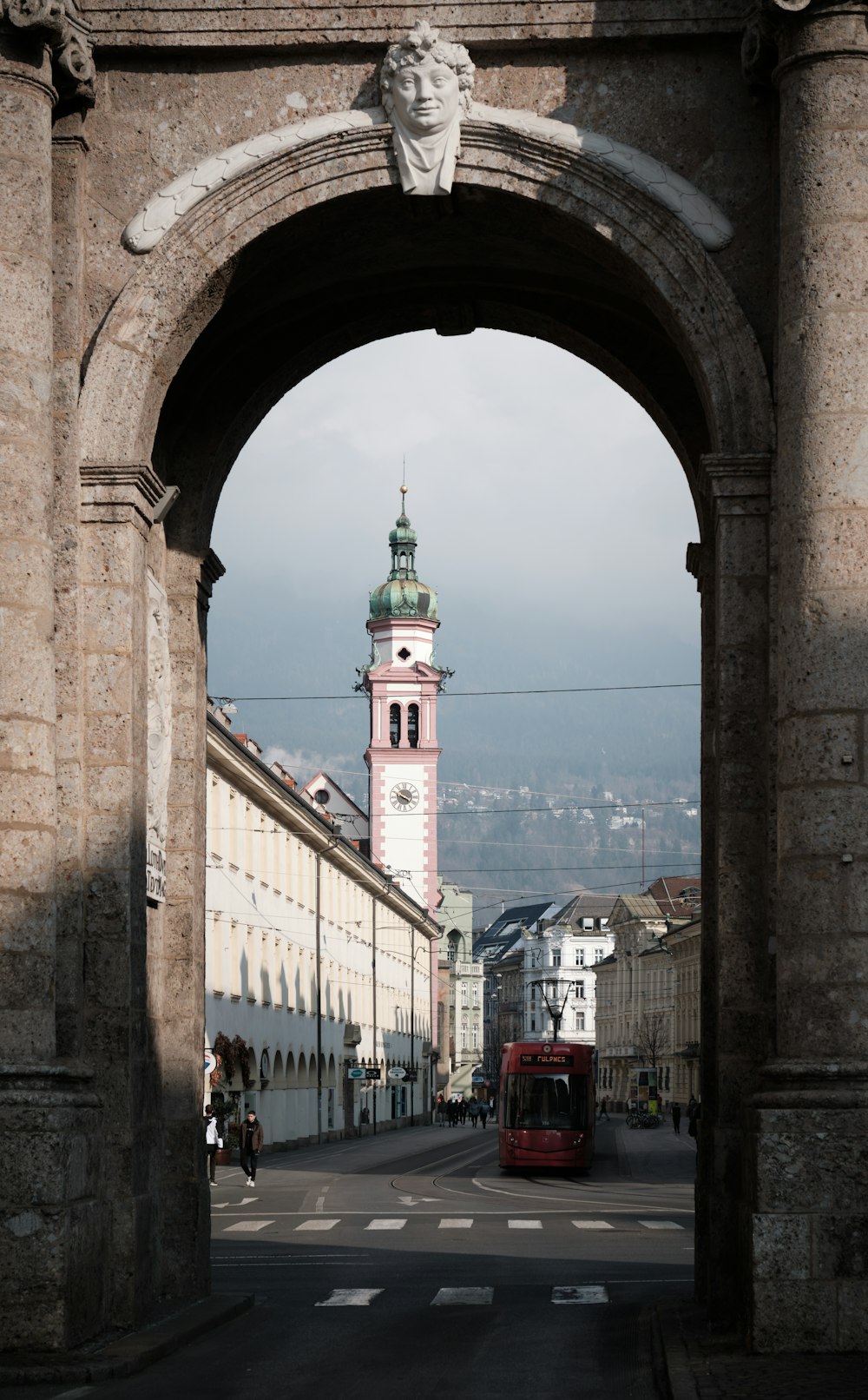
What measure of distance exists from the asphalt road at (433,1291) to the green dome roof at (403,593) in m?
88.2

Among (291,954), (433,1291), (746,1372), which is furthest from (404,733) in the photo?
(746,1372)

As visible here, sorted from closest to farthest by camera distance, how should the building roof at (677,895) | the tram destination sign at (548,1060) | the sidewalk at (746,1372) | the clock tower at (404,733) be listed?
the sidewalk at (746,1372)
the tram destination sign at (548,1060)
the clock tower at (404,733)
the building roof at (677,895)

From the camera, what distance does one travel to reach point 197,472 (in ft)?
55.9

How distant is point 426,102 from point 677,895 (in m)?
155

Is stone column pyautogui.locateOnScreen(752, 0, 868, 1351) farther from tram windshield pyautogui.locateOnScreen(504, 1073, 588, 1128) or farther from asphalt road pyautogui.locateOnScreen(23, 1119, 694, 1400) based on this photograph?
tram windshield pyautogui.locateOnScreen(504, 1073, 588, 1128)

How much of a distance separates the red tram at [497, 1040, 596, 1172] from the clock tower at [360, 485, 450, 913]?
66391 millimetres

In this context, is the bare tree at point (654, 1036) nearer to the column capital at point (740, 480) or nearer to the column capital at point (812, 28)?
the column capital at point (740, 480)

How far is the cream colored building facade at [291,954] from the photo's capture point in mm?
53375

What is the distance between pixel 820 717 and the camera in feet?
41.2

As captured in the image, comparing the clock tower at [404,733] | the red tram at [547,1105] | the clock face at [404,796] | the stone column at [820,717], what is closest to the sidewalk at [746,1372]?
the stone column at [820,717]

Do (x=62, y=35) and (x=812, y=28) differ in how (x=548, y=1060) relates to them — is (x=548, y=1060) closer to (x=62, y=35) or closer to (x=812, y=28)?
(x=62, y=35)

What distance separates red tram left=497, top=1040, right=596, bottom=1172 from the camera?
47.8 m

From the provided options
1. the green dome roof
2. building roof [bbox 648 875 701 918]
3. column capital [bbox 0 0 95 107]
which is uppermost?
the green dome roof

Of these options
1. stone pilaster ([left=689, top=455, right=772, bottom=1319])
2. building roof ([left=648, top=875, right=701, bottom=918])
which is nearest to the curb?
stone pilaster ([left=689, top=455, right=772, bottom=1319])
